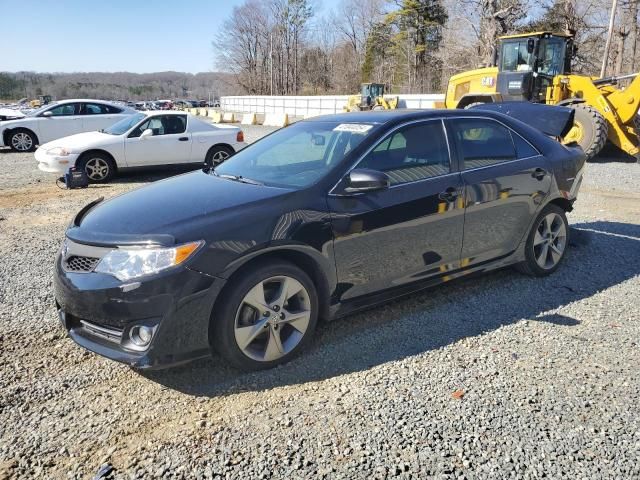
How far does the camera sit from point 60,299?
312cm

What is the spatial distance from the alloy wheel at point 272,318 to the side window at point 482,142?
6.05 feet

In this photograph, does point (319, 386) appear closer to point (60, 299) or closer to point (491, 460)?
point (491, 460)

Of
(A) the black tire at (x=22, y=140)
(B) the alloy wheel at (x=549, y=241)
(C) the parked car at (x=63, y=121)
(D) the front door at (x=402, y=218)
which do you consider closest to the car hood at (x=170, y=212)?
(D) the front door at (x=402, y=218)

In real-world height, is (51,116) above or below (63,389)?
above

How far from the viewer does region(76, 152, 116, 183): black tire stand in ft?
32.4

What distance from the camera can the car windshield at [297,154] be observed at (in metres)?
3.60

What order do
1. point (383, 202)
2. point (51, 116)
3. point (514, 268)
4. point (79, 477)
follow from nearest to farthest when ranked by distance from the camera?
1. point (79, 477)
2. point (383, 202)
3. point (514, 268)
4. point (51, 116)

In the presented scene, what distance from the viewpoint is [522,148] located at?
14.9ft

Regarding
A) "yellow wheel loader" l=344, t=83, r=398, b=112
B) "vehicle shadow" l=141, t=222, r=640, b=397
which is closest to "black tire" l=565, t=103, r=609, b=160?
"vehicle shadow" l=141, t=222, r=640, b=397

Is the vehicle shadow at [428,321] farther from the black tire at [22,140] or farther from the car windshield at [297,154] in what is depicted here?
the black tire at [22,140]

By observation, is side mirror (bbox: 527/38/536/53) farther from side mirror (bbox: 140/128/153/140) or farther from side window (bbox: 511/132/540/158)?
side window (bbox: 511/132/540/158)

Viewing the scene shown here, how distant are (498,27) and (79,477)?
1550 inches

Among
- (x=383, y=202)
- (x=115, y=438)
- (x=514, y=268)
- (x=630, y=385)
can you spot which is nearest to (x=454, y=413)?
(x=630, y=385)

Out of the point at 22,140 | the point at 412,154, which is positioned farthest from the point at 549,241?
the point at 22,140
